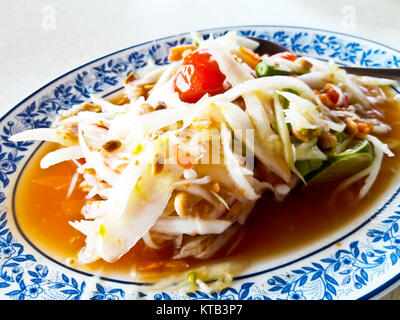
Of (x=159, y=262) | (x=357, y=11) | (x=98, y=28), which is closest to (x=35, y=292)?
(x=159, y=262)

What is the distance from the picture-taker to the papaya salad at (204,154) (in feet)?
5.52

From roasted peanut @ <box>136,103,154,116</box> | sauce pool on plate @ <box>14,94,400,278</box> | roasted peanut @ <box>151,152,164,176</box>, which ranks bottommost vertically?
sauce pool on plate @ <box>14,94,400,278</box>

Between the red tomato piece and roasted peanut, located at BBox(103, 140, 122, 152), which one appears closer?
roasted peanut, located at BBox(103, 140, 122, 152)

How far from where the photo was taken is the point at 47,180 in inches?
89.9

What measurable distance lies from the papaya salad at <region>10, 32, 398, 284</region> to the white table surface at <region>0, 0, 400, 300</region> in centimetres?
159

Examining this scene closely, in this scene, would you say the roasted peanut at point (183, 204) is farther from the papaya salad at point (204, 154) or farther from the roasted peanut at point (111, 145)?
the roasted peanut at point (111, 145)

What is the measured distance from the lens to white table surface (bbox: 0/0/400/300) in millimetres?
3533

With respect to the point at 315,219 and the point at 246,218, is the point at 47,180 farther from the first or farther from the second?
the point at 315,219

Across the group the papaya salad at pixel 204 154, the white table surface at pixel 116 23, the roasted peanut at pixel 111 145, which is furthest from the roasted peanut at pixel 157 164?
the white table surface at pixel 116 23

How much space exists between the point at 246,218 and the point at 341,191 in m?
0.48

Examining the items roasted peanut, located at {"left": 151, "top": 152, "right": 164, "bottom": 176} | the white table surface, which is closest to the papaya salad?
roasted peanut, located at {"left": 151, "top": 152, "right": 164, "bottom": 176}

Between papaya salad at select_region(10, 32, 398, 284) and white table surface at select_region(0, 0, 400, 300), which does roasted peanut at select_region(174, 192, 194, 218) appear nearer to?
papaya salad at select_region(10, 32, 398, 284)

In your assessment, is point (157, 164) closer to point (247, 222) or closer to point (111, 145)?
point (111, 145)

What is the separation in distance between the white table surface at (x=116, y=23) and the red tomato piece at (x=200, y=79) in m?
1.75
